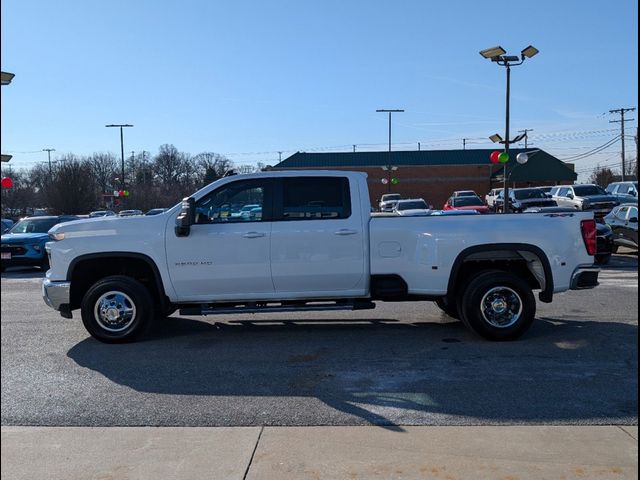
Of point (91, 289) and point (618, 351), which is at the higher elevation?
point (91, 289)

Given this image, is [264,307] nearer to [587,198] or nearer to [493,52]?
[493,52]

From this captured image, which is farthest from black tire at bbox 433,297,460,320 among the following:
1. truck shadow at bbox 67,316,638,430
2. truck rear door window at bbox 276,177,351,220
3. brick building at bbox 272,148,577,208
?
brick building at bbox 272,148,577,208

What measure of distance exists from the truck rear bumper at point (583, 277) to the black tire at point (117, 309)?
509 centimetres

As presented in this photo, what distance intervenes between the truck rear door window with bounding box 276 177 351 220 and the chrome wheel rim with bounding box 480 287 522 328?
1.98 meters

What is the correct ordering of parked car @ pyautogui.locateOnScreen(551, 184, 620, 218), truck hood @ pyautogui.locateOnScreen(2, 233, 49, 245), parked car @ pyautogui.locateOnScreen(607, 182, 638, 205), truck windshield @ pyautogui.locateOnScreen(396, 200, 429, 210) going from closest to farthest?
truck hood @ pyautogui.locateOnScreen(2, 233, 49, 245), parked car @ pyautogui.locateOnScreen(551, 184, 620, 218), parked car @ pyautogui.locateOnScreen(607, 182, 638, 205), truck windshield @ pyautogui.locateOnScreen(396, 200, 429, 210)

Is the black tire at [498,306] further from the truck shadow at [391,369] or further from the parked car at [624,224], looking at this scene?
the parked car at [624,224]

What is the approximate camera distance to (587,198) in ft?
91.2

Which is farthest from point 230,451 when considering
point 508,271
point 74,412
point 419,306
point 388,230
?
point 419,306

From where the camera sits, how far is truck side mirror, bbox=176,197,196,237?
6.97 meters

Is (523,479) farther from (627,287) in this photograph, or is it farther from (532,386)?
(627,287)

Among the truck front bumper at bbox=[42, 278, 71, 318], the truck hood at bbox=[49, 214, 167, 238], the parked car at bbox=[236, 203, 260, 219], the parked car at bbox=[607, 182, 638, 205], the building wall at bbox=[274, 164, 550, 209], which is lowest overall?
the truck front bumper at bbox=[42, 278, 71, 318]

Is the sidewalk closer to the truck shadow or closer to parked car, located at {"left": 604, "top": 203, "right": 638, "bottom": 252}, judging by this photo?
the truck shadow

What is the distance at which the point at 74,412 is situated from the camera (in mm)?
5004

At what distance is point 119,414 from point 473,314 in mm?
4139
